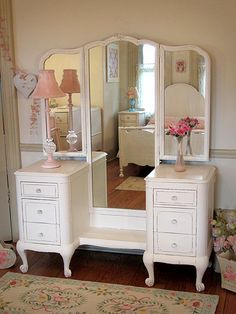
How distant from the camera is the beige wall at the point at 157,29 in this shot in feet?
10.2

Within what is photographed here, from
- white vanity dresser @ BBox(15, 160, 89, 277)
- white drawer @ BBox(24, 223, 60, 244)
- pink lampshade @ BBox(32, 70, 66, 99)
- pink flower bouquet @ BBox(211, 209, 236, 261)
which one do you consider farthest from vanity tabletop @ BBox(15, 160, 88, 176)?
pink flower bouquet @ BBox(211, 209, 236, 261)

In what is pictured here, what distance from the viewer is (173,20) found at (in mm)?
3168

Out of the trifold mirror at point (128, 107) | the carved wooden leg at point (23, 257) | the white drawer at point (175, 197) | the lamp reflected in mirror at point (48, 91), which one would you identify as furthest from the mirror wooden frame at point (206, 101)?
the carved wooden leg at point (23, 257)

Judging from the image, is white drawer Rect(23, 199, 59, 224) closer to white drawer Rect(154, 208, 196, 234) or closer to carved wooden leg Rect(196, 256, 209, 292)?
white drawer Rect(154, 208, 196, 234)

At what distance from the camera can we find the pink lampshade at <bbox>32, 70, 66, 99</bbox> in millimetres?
3152

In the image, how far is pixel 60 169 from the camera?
10.6ft

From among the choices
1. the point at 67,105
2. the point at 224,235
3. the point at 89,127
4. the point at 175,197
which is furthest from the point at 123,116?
the point at 224,235

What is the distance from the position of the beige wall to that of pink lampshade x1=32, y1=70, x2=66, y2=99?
36cm

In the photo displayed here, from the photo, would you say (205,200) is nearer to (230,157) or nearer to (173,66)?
(230,157)

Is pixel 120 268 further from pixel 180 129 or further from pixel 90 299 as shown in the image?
pixel 180 129

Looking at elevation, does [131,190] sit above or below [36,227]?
above

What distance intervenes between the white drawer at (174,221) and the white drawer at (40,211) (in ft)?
2.42

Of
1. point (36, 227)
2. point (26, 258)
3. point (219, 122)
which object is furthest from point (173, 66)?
point (26, 258)

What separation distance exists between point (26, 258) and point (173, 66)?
5.95ft
